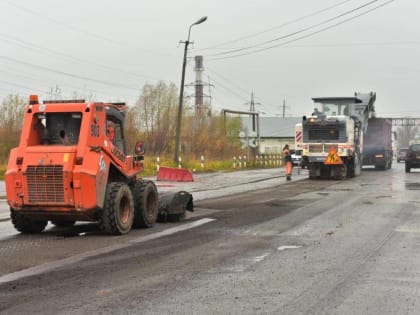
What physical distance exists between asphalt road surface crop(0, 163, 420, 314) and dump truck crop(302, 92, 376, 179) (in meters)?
14.3

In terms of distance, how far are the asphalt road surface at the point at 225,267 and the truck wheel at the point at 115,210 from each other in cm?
24

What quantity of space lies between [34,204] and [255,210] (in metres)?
6.17

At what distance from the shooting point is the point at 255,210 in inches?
581

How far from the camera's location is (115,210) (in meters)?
10.4

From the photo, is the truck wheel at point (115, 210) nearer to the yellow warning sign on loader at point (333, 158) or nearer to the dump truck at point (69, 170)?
the dump truck at point (69, 170)

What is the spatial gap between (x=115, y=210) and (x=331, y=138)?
741 inches

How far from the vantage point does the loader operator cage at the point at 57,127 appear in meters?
10.4

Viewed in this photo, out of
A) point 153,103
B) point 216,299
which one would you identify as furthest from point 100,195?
point 153,103

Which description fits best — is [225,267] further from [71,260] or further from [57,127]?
[57,127]

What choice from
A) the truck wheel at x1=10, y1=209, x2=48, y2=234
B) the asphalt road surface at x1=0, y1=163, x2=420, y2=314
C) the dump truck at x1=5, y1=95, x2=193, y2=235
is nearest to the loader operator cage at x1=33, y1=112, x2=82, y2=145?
the dump truck at x1=5, y1=95, x2=193, y2=235

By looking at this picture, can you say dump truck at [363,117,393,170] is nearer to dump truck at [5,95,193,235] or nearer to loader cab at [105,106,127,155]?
loader cab at [105,106,127,155]

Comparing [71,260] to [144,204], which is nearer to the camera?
[71,260]

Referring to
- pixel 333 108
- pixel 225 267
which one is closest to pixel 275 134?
pixel 333 108

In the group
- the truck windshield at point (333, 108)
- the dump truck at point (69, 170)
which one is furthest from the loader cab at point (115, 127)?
the truck windshield at point (333, 108)
